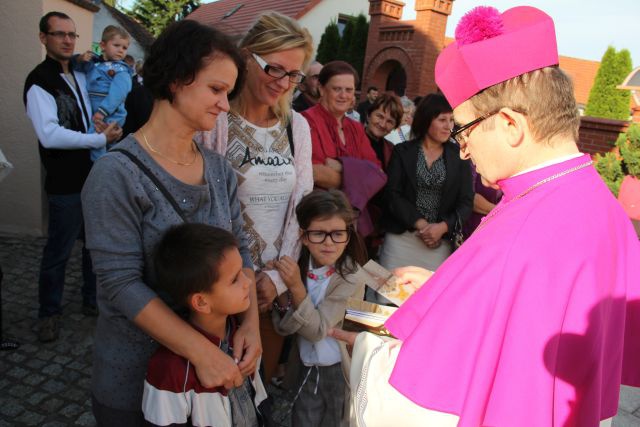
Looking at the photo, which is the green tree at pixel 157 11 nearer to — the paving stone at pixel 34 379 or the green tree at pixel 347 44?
the green tree at pixel 347 44

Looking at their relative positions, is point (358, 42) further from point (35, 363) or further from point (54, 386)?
point (54, 386)

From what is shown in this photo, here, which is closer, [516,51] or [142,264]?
[516,51]

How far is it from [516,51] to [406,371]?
0.98 m

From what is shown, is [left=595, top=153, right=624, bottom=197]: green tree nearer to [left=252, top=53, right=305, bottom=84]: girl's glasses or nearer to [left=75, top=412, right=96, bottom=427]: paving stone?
[left=252, top=53, right=305, bottom=84]: girl's glasses

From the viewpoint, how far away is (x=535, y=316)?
4.20 ft

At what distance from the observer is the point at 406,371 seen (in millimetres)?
1438

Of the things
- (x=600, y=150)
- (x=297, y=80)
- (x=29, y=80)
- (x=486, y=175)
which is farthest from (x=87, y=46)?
(x=600, y=150)

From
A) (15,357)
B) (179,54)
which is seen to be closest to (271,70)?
(179,54)

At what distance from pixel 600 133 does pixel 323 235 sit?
28.0 feet

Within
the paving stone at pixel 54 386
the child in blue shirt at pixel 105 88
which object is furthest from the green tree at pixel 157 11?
the paving stone at pixel 54 386

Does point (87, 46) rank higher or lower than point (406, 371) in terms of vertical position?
higher

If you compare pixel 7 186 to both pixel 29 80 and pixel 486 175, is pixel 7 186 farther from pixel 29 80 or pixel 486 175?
pixel 486 175

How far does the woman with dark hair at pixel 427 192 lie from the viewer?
3.74m

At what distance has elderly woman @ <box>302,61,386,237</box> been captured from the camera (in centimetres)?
320
